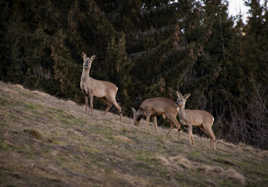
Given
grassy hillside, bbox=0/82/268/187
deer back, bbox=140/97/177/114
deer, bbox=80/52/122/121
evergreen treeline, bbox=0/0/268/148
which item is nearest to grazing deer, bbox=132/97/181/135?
deer back, bbox=140/97/177/114

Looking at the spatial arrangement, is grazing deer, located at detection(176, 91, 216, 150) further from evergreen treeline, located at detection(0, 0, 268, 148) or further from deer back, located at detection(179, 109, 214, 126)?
evergreen treeline, located at detection(0, 0, 268, 148)

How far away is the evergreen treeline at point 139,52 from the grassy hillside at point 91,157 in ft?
34.3

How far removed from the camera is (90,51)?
2392cm

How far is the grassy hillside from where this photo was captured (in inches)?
231

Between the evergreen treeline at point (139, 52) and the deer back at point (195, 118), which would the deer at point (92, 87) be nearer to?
the deer back at point (195, 118)

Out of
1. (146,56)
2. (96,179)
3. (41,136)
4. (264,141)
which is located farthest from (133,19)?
(96,179)

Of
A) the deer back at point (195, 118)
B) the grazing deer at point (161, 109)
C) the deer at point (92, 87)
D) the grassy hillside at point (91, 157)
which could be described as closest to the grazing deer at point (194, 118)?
the deer back at point (195, 118)

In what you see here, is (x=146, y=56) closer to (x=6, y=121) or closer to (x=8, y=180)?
(x=6, y=121)

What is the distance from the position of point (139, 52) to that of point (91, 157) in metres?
17.3

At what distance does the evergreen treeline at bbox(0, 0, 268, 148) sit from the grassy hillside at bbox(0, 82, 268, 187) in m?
10.5

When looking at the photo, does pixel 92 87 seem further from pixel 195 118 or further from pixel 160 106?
pixel 195 118

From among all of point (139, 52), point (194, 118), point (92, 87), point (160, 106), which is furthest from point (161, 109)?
point (139, 52)

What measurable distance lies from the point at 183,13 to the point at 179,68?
3.98m

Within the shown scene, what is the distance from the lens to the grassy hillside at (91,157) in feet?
19.3
